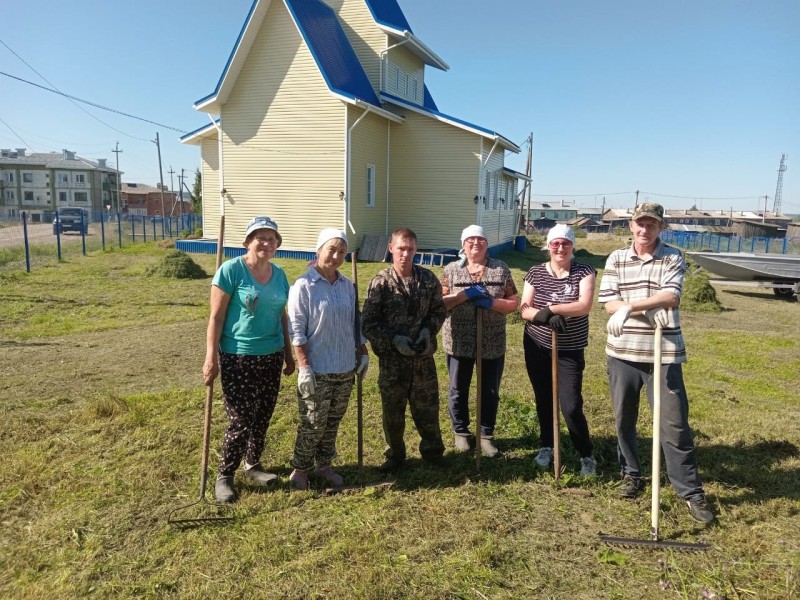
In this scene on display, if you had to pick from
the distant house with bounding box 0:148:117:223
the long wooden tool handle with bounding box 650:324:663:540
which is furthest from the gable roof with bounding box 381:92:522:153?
the distant house with bounding box 0:148:117:223

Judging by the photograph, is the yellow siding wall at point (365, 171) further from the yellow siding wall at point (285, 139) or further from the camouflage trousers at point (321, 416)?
the camouflage trousers at point (321, 416)

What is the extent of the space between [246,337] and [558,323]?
2.06 metres

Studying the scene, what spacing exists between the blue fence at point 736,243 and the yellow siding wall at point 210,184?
80.9 ft

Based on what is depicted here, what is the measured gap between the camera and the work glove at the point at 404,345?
361 centimetres

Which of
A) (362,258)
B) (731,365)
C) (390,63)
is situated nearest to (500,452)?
(731,365)

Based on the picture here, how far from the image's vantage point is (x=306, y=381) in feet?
11.5

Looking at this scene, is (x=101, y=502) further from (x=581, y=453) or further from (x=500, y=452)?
(x=581, y=453)

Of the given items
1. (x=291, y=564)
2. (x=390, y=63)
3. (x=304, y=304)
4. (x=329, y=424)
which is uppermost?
(x=390, y=63)

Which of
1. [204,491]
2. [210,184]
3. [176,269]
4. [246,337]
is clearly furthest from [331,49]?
[204,491]

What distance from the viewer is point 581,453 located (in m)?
4.07

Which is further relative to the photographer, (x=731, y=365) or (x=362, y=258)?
(x=362, y=258)

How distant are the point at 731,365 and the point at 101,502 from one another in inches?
287

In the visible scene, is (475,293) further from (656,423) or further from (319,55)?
(319,55)

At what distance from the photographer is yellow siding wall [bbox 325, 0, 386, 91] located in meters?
18.0
